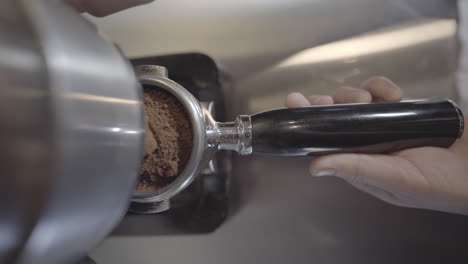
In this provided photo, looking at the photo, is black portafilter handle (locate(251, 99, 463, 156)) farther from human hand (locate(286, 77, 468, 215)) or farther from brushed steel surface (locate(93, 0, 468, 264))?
brushed steel surface (locate(93, 0, 468, 264))

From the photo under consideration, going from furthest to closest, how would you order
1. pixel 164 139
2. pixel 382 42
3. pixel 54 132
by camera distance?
1. pixel 382 42
2. pixel 164 139
3. pixel 54 132

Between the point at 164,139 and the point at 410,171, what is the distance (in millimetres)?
266

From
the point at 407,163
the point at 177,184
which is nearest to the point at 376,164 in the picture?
the point at 407,163

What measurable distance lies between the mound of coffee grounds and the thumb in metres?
0.14

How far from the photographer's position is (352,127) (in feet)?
0.90

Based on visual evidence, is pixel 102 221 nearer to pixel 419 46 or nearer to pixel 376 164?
pixel 376 164

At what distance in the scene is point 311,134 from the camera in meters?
0.27

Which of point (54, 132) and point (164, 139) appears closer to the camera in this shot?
point (54, 132)

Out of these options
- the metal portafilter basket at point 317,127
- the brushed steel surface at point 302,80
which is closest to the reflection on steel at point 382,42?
the brushed steel surface at point 302,80

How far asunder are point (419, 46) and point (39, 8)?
495mm

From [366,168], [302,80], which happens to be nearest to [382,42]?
[302,80]

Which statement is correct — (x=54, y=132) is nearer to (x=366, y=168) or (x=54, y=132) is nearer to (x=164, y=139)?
(x=164, y=139)

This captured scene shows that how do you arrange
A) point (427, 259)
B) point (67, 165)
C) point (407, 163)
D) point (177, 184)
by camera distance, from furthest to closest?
1. point (427, 259)
2. point (407, 163)
3. point (177, 184)
4. point (67, 165)

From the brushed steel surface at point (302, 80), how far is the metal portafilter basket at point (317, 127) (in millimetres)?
179
